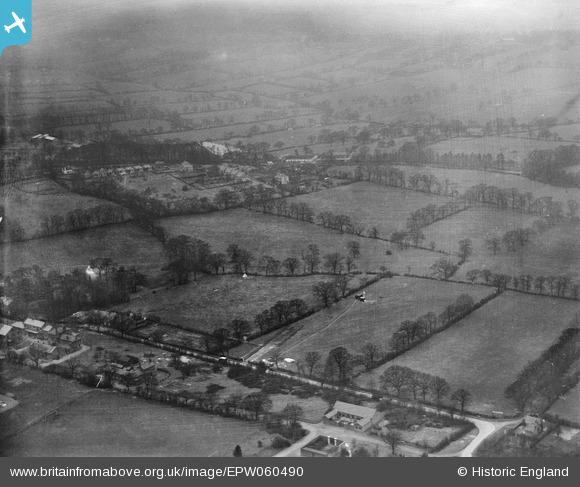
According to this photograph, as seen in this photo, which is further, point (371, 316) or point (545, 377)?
point (371, 316)

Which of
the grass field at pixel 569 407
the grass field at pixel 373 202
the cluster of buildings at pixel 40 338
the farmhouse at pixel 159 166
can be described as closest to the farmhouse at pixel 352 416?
the grass field at pixel 569 407

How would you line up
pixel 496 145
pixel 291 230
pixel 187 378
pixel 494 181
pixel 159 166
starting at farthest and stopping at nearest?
pixel 496 145 → pixel 159 166 → pixel 494 181 → pixel 291 230 → pixel 187 378

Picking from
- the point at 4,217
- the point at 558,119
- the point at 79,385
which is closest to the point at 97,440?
the point at 79,385

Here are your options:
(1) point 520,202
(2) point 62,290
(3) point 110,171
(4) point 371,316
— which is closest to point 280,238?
(4) point 371,316

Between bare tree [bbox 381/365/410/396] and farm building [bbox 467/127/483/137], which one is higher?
farm building [bbox 467/127/483/137]

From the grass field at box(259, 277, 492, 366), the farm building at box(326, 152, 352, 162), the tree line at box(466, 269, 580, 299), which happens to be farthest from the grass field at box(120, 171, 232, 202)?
the tree line at box(466, 269, 580, 299)

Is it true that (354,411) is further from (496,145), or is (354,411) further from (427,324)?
(496,145)

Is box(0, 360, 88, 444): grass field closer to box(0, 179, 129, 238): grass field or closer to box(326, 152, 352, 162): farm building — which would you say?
box(0, 179, 129, 238): grass field
